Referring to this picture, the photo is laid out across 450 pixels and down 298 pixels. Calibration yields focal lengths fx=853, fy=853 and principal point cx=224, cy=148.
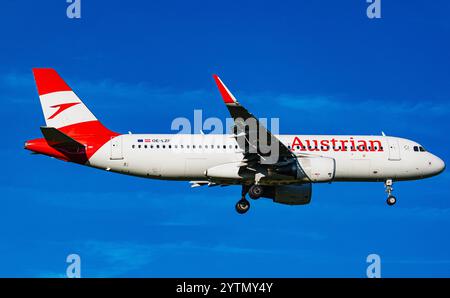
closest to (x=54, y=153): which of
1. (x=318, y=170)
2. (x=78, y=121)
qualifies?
(x=78, y=121)

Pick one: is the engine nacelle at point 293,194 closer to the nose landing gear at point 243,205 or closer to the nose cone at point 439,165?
the nose landing gear at point 243,205

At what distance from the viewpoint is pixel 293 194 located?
5359cm

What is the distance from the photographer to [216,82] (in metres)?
44.3

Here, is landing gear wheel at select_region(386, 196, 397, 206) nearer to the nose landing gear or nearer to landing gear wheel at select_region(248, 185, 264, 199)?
landing gear wheel at select_region(248, 185, 264, 199)

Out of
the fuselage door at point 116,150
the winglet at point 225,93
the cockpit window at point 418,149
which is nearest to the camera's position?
the winglet at point 225,93

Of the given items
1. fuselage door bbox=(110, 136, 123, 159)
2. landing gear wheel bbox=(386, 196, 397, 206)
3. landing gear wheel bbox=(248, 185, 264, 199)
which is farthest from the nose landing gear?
landing gear wheel bbox=(386, 196, 397, 206)

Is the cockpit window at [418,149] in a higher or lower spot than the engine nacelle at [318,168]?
higher

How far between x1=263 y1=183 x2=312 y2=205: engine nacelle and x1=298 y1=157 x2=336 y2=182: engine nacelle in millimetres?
3269

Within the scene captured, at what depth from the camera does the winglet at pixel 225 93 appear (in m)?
44.3

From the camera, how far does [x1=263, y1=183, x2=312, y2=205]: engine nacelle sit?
2108 inches

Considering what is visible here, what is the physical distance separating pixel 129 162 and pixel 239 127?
24.0ft

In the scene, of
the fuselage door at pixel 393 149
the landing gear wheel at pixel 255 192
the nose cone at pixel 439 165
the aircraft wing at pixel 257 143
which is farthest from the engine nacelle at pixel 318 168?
the nose cone at pixel 439 165

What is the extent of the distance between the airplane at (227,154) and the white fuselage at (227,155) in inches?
2.3

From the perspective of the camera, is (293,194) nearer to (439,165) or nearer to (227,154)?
(227,154)
